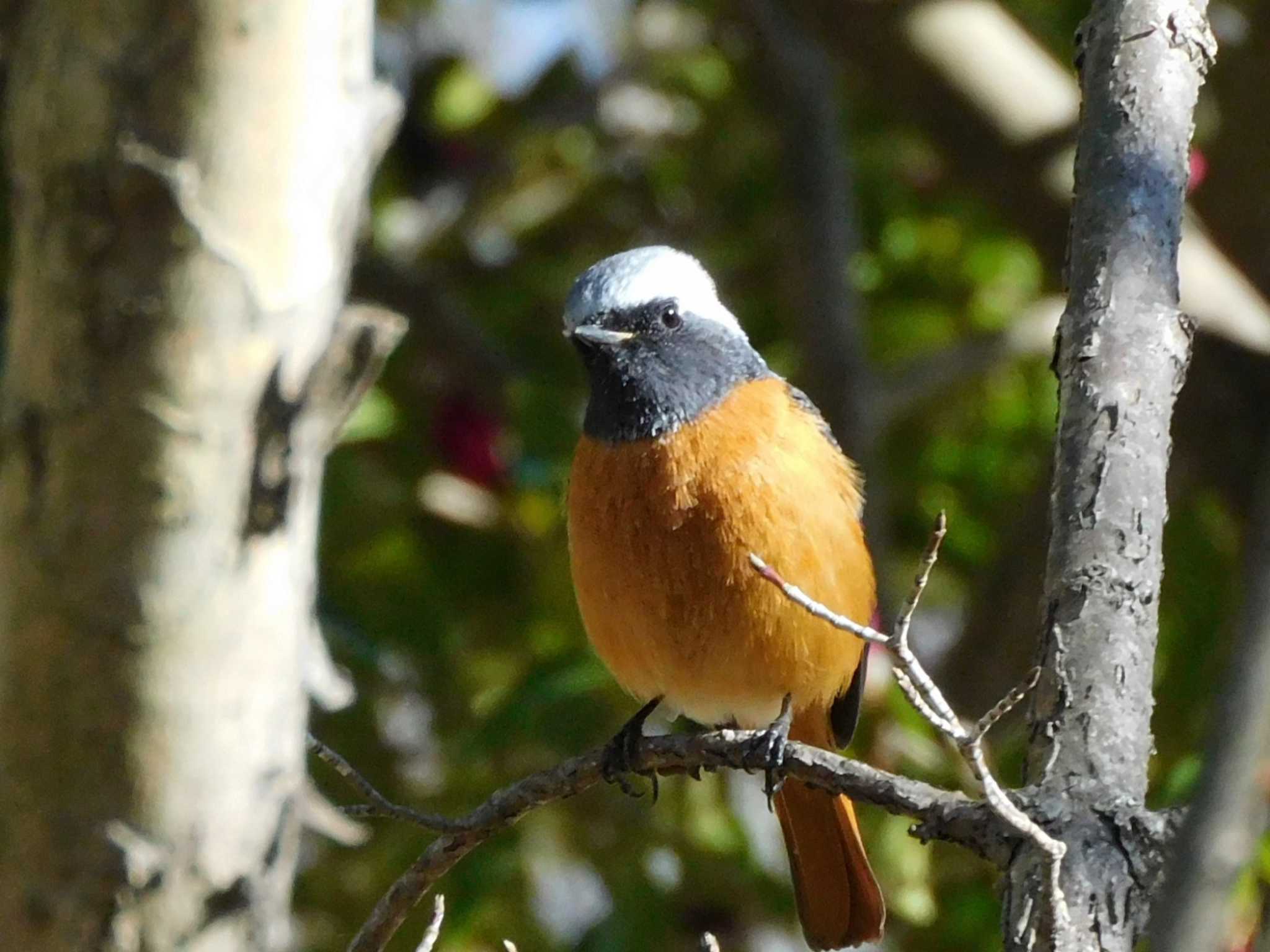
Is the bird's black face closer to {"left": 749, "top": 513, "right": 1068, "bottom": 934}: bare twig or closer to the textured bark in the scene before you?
the textured bark

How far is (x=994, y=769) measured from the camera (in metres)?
4.22

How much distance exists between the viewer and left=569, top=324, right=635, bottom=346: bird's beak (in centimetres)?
438

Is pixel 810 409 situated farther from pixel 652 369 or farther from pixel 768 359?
pixel 768 359

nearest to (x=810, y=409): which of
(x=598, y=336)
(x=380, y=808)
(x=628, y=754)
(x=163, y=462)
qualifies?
(x=598, y=336)

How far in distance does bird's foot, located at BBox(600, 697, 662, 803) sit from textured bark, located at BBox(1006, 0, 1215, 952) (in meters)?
0.97

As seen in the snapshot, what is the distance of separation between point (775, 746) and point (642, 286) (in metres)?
1.53

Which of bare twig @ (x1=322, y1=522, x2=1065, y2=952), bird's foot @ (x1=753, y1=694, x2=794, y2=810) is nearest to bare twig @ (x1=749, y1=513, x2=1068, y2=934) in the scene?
bare twig @ (x1=322, y1=522, x2=1065, y2=952)

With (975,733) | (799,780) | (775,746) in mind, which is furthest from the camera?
(775,746)

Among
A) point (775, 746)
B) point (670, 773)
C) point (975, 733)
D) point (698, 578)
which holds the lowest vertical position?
point (670, 773)

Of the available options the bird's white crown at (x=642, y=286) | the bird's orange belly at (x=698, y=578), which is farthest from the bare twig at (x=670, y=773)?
the bird's white crown at (x=642, y=286)

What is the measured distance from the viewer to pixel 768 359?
6484 mm

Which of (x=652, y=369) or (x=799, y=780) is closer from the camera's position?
(x=799, y=780)

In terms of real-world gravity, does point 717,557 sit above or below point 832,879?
above

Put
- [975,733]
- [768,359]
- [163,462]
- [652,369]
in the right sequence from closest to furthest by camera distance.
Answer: [163,462] → [975,733] → [652,369] → [768,359]
